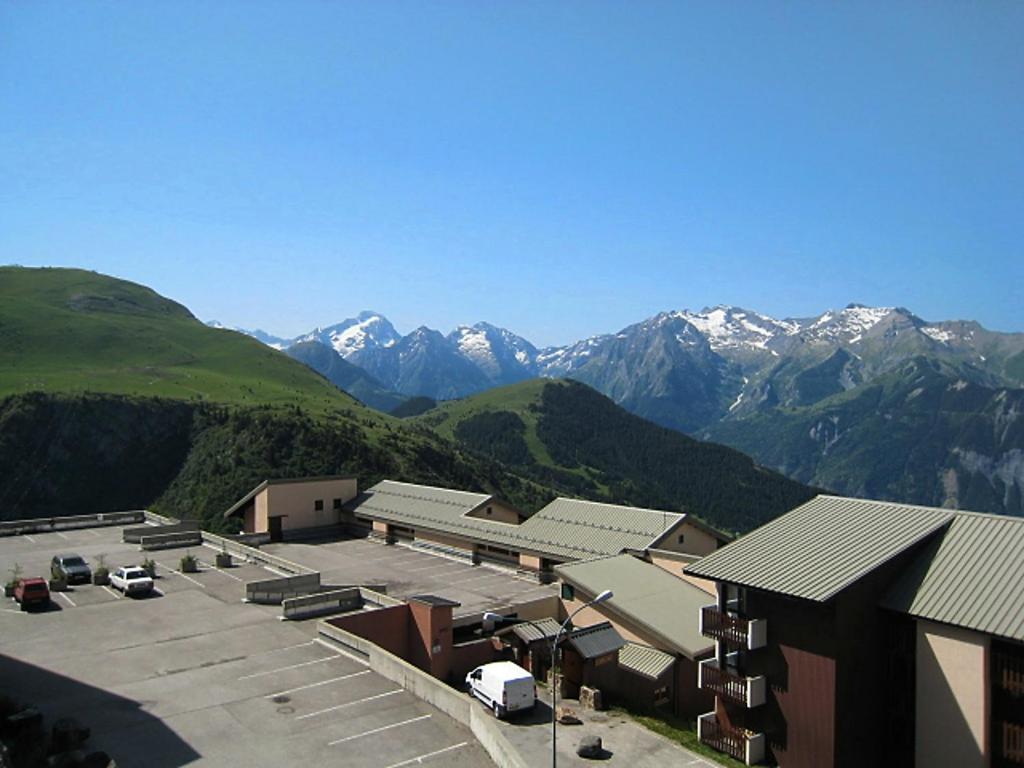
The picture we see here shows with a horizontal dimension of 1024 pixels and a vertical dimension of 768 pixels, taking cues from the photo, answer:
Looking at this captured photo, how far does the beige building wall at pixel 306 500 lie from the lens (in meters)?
57.4

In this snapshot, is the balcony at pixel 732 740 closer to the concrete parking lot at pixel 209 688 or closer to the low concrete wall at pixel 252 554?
the concrete parking lot at pixel 209 688

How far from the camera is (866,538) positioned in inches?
1089

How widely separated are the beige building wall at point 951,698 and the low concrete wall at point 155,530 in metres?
45.6

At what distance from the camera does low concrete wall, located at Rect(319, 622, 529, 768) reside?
21.5m

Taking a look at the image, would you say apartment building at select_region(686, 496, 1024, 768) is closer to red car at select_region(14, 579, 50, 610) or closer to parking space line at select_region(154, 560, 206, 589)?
parking space line at select_region(154, 560, 206, 589)

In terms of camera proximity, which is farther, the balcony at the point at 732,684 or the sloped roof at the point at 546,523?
the sloped roof at the point at 546,523

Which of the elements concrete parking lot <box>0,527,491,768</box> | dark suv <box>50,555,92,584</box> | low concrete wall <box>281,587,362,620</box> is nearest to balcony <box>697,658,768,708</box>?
concrete parking lot <box>0,527,491,768</box>

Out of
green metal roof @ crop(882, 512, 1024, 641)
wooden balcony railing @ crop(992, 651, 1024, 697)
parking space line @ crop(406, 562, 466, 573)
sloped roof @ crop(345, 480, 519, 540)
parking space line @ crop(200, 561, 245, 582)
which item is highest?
green metal roof @ crop(882, 512, 1024, 641)

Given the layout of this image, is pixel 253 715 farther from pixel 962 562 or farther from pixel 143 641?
pixel 962 562

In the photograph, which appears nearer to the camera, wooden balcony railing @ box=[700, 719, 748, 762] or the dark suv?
wooden balcony railing @ box=[700, 719, 748, 762]

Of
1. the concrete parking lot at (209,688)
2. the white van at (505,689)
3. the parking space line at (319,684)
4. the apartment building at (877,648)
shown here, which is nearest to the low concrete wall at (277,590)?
the concrete parking lot at (209,688)

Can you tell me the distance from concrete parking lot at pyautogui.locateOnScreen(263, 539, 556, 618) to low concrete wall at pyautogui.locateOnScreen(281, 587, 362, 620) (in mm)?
4801

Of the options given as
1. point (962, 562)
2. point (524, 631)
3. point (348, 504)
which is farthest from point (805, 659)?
point (348, 504)

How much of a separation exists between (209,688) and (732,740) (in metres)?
18.1
